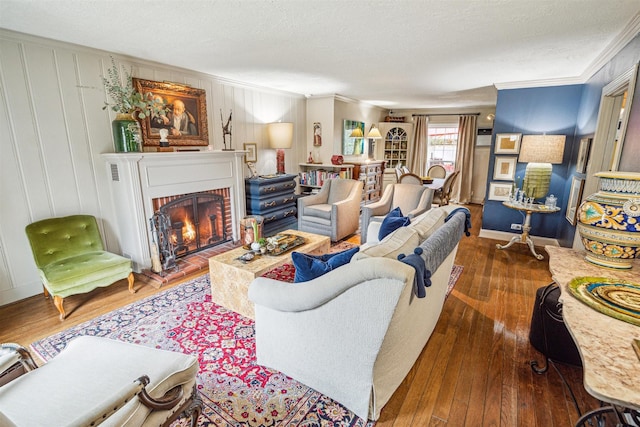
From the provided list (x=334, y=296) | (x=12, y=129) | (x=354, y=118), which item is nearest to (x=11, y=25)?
(x=12, y=129)

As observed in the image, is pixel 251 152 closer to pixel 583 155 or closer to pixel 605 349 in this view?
pixel 583 155

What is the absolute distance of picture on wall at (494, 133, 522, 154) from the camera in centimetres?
437

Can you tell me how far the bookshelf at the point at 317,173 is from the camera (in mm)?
5547

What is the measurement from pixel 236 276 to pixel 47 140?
2180 millimetres

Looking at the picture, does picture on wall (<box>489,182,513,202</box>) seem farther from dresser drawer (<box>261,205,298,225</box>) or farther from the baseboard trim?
dresser drawer (<box>261,205,298,225</box>)

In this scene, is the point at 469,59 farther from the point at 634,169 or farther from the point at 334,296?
the point at 334,296

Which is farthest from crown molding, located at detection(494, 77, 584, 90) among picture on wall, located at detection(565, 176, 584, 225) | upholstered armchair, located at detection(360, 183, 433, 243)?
upholstered armchair, located at detection(360, 183, 433, 243)

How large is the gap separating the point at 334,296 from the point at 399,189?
Result: 3.22 m

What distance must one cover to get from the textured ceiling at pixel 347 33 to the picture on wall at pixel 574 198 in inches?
50.5

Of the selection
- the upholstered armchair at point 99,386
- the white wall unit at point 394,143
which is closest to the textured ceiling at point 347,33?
the upholstered armchair at point 99,386

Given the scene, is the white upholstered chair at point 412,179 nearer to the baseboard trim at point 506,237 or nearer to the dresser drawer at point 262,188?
the baseboard trim at point 506,237

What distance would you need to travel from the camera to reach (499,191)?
4652 millimetres

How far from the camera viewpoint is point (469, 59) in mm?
3176

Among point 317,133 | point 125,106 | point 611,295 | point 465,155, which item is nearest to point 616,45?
point 611,295
